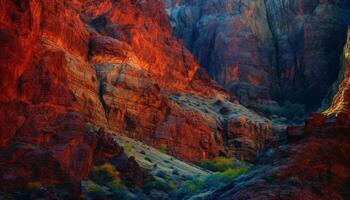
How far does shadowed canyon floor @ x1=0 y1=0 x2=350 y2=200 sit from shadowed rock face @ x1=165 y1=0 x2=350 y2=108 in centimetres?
30

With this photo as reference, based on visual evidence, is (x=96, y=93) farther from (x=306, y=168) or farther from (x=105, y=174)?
(x=306, y=168)

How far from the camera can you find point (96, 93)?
6078cm

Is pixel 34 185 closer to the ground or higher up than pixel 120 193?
higher up

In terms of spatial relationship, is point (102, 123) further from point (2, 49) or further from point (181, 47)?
point (181, 47)

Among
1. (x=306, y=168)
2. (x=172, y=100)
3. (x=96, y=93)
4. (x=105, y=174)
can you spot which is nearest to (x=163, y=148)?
(x=96, y=93)

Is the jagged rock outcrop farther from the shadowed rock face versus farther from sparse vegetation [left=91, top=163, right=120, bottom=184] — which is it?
sparse vegetation [left=91, top=163, right=120, bottom=184]

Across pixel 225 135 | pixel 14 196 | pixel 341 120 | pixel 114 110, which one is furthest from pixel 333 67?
pixel 14 196

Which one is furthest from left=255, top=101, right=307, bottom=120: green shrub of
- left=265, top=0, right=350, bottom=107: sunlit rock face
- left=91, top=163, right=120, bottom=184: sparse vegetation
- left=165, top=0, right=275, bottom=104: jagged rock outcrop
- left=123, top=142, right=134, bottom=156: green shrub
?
left=91, top=163, right=120, bottom=184: sparse vegetation

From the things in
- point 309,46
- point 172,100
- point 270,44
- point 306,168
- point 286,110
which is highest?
point 306,168

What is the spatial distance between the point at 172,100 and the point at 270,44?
51.5m

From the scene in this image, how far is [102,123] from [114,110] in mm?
5008

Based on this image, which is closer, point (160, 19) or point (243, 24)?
point (160, 19)

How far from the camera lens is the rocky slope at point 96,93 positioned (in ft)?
118

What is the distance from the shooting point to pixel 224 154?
71375mm
